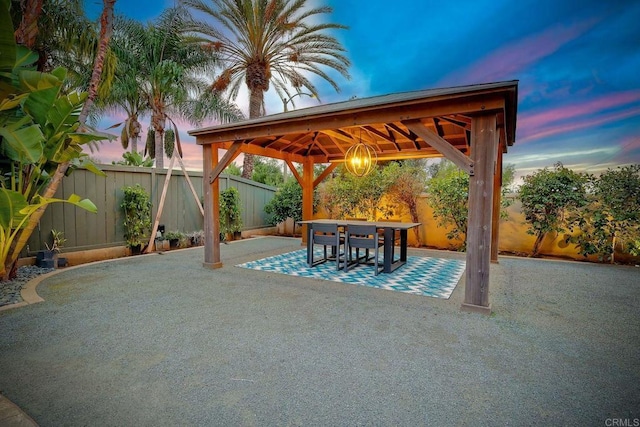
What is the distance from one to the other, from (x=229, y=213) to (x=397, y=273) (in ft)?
19.3

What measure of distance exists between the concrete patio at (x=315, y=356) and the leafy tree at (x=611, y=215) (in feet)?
7.93

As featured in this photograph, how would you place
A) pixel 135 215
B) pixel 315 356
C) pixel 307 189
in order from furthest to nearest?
1. pixel 307 189
2. pixel 135 215
3. pixel 315 356

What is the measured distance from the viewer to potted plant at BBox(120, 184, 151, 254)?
689 cm

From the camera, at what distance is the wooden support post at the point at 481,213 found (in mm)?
3555

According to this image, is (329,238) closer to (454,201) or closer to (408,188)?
(454,201)

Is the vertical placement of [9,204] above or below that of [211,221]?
above

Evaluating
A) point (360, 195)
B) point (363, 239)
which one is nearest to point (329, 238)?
point (363, 239)

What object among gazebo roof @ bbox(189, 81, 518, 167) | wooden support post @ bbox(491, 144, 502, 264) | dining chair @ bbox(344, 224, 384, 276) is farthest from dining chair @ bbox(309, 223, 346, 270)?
wooden support post @ bbox(491, 144, 502, 264)

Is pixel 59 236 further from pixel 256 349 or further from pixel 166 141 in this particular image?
pixel 166 141

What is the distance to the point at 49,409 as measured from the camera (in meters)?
1.81

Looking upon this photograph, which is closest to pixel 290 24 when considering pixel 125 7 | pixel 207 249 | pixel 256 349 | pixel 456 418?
pixel 125 7

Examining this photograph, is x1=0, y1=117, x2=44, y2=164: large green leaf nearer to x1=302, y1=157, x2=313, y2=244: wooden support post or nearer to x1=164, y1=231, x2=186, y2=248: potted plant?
x1=164, y1=231, x2=186, y2=248: potted plant

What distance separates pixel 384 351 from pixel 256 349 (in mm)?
1130

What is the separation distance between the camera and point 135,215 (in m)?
6.99
